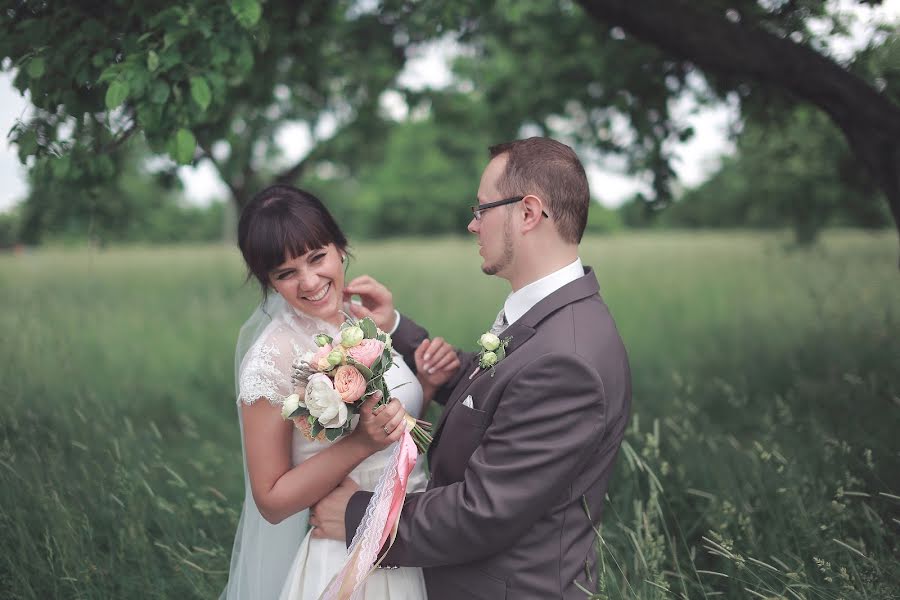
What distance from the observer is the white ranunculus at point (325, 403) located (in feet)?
5.95

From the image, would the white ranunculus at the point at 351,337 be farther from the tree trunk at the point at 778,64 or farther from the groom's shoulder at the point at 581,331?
the tree trunk at the point at 778,64

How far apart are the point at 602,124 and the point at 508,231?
186 inches

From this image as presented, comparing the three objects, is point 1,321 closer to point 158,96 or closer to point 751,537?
point 158,96

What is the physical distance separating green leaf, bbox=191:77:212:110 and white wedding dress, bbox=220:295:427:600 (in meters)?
0.93

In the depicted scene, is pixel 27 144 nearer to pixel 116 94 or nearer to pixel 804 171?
pixel 116 94

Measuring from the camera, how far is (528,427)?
73.9 inches

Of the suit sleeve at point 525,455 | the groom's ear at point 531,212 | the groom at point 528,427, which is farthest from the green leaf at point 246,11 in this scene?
the suit sleeve at point 525,455

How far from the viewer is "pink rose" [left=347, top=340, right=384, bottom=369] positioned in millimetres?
1899

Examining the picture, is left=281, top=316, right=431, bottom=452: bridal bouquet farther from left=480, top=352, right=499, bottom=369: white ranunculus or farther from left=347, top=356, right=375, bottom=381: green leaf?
left=480, top=352, right=499, bottom=369: white ranunculus

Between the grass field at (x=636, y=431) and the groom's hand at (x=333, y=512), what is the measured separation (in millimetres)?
948

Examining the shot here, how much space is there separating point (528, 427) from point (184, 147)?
2.11m

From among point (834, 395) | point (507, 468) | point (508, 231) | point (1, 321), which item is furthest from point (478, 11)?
point (1, 321)

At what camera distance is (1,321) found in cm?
627

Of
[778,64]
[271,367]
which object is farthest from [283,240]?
[778,64]
